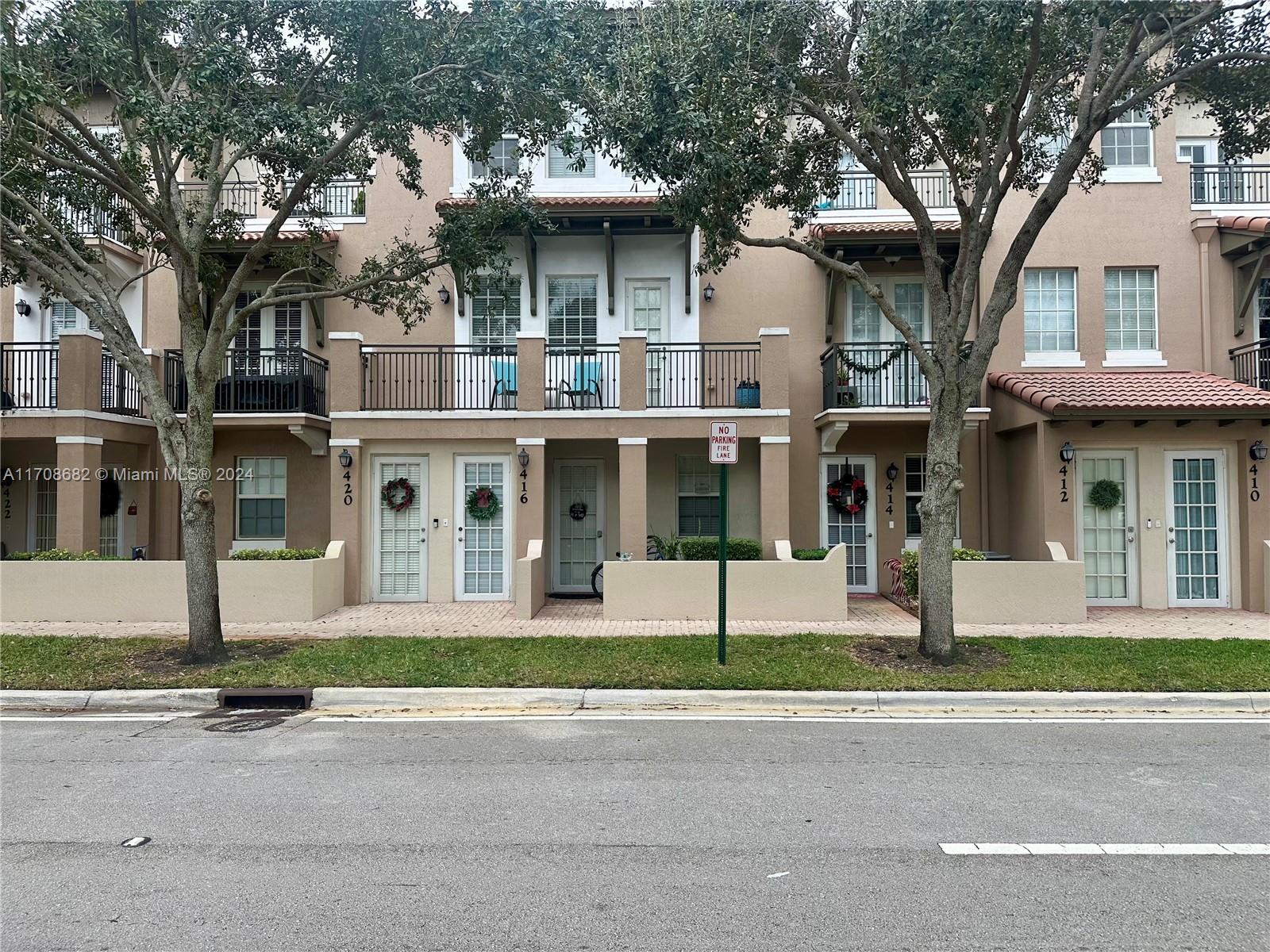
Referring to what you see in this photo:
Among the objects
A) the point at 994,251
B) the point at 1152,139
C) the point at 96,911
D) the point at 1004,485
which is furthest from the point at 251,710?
the point at 1152,139

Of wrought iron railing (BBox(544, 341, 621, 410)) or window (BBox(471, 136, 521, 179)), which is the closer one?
wrought iron railing (BBox(544, 341, 621, 410))

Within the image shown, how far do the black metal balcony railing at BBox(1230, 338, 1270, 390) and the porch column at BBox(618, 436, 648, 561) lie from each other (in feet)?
33.3

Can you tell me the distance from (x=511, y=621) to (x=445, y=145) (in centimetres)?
875

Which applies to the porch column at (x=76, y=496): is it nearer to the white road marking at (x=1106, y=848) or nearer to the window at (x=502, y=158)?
the window at (x=502, y=158)

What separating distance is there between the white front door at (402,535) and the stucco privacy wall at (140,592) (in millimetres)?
1736

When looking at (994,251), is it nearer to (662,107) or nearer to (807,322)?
(807,322)

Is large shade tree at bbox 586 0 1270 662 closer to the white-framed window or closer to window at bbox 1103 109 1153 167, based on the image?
window at bbox 1103 109 1153 167

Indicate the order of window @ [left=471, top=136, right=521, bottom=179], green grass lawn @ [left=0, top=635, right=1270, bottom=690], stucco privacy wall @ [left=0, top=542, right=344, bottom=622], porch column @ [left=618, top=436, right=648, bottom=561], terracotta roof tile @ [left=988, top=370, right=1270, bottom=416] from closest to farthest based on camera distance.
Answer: green grass lawn @ [left=0, top=635, right=1270, bottom=690], stucco privacy wall @ [left=0, top=542, right=344, bottom=622], terracotta roof tile @ [left=988, top=370, right=1270, bottom=416], porch column @ [left=618, top=436, right=648, bottom=561], window @ [left=471, top=136, right=521, bottom=179]

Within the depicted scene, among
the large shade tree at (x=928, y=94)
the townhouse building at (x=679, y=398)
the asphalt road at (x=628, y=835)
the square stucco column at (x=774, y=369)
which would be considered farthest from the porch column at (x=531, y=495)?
the asphalt road at (x=628, y=835)

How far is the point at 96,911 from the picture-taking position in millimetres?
3648

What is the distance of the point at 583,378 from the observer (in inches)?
500

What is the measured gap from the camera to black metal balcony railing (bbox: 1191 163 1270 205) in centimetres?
1381

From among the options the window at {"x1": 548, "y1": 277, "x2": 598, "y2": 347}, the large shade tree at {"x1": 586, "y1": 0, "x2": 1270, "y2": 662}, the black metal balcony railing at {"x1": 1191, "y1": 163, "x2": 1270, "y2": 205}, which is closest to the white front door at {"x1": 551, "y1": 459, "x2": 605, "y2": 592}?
→ the window at {"x1": 548, "y1": 277, "x2": 598, "y2": 347}

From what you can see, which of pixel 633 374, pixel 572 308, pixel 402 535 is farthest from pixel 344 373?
pixel 633 374
